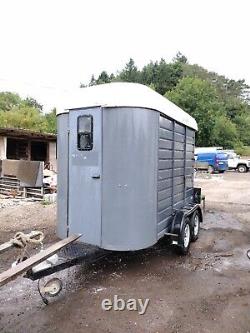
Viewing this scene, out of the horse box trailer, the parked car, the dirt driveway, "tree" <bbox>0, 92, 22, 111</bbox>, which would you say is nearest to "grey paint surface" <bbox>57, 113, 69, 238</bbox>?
the horse box trailer

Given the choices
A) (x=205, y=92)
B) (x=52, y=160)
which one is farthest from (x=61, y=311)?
(x=205, y=92)

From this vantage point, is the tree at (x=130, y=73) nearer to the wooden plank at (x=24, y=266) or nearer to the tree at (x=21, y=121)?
the tree at (x=21, y=121)

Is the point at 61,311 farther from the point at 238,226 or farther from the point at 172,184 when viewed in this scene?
the point at 238,226

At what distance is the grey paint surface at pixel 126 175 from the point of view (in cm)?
434

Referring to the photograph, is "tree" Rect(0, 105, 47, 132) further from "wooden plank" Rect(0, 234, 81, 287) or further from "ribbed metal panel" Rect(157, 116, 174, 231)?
"wooden plank" Rect(0, 234, 81, 287)

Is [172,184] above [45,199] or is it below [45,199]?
above

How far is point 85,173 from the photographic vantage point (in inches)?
180

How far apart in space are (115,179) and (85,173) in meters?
0.48

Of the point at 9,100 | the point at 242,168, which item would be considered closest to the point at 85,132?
the point at 242,168

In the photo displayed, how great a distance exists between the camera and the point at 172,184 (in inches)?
219

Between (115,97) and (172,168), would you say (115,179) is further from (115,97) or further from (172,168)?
(172,168)

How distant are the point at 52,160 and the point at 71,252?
15343mm

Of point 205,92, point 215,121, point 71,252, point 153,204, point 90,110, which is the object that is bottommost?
point 71,252

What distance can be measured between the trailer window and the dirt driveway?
6.56 feet
